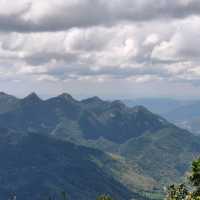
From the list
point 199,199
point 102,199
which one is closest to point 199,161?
point 199,199

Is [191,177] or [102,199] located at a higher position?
[191,177]

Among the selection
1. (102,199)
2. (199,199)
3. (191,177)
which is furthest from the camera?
(102,199)

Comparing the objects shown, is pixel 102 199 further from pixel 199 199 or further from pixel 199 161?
pixel 199 199

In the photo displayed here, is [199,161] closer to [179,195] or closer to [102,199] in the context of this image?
[179,195]

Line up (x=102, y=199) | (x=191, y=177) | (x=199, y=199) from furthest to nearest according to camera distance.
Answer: (x=102, y=199)
(x=191, y=177)
(x=199, y=199)

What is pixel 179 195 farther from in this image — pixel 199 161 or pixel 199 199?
pixel 199 199

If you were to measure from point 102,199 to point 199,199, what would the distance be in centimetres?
6596

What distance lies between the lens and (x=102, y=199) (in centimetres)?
16200

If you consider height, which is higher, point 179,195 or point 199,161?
point 199,161

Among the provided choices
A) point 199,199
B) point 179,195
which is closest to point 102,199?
point 179,195

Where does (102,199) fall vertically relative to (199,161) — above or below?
below

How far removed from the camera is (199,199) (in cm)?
9975

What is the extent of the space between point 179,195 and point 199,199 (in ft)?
64.5

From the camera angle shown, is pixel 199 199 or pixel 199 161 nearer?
pixel 199 199
